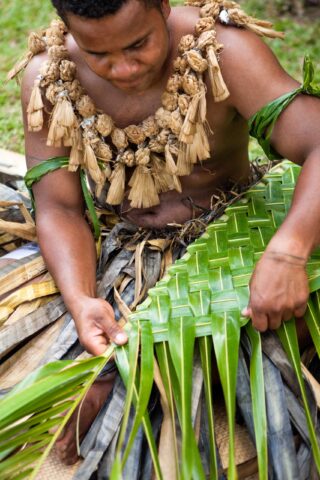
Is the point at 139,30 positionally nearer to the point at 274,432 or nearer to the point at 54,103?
the point at 54,103

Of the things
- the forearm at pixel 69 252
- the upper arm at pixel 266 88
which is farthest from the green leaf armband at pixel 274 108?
the forearm at pixel 69 252

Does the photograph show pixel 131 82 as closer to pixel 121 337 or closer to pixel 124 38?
pixel 124 38

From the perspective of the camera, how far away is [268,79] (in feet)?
5.61

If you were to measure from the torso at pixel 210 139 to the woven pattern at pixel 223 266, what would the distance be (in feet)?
0.28

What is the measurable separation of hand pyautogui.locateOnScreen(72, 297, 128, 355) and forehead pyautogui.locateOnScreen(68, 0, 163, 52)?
58 cm

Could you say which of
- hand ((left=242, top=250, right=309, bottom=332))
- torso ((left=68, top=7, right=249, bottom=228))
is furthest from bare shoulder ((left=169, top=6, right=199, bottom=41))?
hand ((left=242, top=250, right=309, bottom=332))

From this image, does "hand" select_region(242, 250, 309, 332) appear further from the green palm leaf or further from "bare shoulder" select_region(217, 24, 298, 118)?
"bare shoulder" select_region(217, 24, 298, 118)

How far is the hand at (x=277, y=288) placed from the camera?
1.55m

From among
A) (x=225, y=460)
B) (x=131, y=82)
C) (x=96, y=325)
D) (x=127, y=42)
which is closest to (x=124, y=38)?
(x=127, y=42)

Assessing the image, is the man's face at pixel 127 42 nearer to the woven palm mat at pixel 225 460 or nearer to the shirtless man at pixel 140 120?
the shirtless man at pixel 140 120

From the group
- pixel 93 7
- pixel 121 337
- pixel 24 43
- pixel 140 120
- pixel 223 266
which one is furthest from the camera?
pixel 24 43

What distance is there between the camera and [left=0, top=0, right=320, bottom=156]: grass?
3480 millimetres

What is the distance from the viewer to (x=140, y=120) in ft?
6.16

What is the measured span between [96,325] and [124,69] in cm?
57
